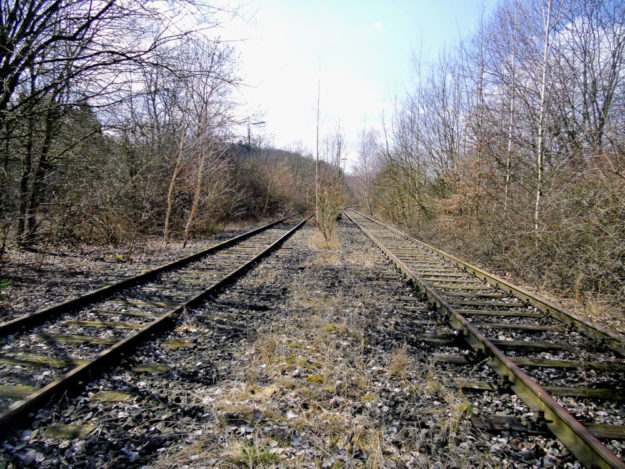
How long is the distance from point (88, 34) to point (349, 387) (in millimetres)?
6696

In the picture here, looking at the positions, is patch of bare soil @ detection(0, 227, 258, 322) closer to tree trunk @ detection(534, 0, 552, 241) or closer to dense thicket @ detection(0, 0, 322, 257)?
dense thicket @ detection(0, 0, 322, 257)

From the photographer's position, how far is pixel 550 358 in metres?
3.88

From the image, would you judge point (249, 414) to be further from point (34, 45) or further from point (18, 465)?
point (34, 45)

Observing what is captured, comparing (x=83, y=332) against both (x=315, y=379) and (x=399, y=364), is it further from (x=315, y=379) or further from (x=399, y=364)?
(x=399, y=364)

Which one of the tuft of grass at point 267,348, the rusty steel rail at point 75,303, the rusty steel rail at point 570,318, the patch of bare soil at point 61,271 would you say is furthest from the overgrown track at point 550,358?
the patch of bare soil at point 61,271

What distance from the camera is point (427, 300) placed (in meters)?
5.95

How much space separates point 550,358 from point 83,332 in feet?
17.3

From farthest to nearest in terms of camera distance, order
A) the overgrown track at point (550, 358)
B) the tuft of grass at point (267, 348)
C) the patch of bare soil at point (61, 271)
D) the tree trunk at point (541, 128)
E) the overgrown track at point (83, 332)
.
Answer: the tree trunk at point (541, 128), the patch of bare soil at point (61, 271), the tuft of grass at point (267, 348), the overgrown track at point (83, 332), the overgrown track at point (550, 358)

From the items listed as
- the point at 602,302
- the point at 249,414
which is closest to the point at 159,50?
the point at 249,414

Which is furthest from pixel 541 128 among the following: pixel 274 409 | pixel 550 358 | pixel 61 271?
pixel 61 271

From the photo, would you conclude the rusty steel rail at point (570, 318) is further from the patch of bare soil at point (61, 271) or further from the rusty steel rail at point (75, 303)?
the patch of bare soil at point (61, 271)

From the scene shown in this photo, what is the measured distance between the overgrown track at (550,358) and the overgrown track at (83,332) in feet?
11.3

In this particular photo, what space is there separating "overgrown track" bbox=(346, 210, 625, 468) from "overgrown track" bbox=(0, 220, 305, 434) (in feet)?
11.3

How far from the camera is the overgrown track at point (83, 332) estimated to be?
9.64 ft
